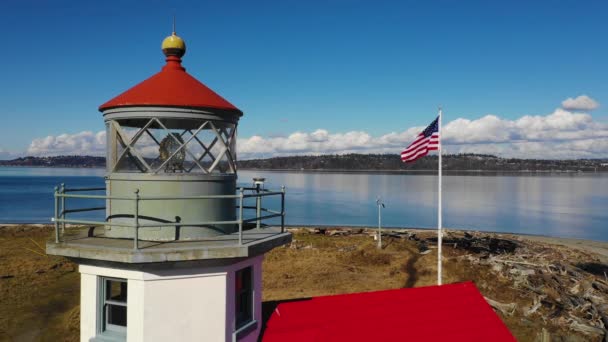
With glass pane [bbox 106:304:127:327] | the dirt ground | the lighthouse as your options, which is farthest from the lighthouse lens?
the dirt ground

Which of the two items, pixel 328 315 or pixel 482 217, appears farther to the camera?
pixel 482 217

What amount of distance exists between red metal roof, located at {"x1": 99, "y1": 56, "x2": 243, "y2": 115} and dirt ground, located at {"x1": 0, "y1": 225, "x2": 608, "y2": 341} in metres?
9.61

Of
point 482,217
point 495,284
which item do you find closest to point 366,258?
point 495,284

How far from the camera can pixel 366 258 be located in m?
28.7

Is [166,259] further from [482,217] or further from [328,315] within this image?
[482,217]

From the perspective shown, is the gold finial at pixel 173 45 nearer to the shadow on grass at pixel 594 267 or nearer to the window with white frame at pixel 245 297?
the window with white frame at pixel 245 297

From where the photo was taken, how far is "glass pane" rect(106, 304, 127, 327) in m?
6.99

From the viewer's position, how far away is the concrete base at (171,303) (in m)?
6.36

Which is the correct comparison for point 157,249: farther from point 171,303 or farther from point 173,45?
point 173,45

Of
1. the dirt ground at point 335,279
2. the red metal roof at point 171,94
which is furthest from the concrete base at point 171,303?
the dirt ground at point 335,279

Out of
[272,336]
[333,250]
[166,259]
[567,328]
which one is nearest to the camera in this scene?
[166,259]

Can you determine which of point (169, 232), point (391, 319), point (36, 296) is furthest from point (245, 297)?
point (36, 296)

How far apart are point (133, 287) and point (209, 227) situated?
1.36 meters

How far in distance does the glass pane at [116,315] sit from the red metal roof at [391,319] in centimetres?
234
